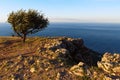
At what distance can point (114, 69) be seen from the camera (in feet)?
90.6

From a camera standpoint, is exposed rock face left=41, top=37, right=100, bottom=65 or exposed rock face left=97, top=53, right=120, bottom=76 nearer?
exposed rock face left=97, top=53, right=120, bottom=76

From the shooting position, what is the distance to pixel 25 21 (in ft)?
147

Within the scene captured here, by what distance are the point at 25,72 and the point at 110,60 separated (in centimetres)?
1299

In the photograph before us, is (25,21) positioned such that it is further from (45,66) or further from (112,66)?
(112,66)

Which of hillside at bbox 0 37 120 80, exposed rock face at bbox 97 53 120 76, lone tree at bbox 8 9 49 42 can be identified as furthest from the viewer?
lone tree at bbox 8 9 49 42

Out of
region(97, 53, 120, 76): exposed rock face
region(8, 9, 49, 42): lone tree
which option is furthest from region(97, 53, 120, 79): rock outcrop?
region(8, 9, 49, 42): lone tree

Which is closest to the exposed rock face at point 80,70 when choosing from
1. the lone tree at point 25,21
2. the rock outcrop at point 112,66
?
the rock outcrop at point 112,66

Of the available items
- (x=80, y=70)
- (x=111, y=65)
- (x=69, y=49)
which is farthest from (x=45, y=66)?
(x=69, y=49)

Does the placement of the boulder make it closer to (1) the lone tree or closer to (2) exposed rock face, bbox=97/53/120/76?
(2) exposed rock face, bbox=97/53/120/76

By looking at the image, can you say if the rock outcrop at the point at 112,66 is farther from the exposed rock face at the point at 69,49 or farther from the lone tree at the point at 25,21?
the lone tree at the point at 25,21

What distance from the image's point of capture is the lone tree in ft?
147

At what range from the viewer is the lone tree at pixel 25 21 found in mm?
44728

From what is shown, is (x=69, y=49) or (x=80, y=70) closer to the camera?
(x=80, y=70)

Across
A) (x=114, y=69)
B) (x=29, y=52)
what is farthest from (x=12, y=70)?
(x=114, y=69)
